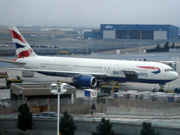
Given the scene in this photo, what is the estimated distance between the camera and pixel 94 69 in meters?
49.7

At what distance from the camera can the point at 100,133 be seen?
81.0 feet

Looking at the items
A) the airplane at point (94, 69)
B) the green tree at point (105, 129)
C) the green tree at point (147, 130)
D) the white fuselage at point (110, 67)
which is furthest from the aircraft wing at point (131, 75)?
the green tree at point (147, 130)

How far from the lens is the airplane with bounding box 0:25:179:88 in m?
45.9

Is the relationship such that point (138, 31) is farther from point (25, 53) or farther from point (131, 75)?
point (131, 75)

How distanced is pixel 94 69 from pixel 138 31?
12342cm

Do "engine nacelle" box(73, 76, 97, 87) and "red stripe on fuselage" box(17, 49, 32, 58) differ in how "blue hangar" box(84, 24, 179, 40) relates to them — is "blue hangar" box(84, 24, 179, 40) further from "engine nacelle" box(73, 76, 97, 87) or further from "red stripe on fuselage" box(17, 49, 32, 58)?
"engine nacelle" box(73, 76, 97, 87)

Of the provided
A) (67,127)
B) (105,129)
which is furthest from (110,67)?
(105,129)

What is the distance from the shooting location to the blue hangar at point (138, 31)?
162375 millimetres

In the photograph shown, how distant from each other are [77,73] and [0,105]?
18243mm

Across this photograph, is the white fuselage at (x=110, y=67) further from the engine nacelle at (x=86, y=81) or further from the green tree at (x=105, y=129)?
the green tree at (x=105, y=129)

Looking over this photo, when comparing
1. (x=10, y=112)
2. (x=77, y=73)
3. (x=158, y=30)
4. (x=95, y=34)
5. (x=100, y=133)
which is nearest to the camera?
(x=100, y=133)

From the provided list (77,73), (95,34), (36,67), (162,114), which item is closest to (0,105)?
(162,114)

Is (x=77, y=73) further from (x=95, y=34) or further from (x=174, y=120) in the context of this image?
(x=95, y=34)

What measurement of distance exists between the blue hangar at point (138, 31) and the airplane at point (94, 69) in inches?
4463
